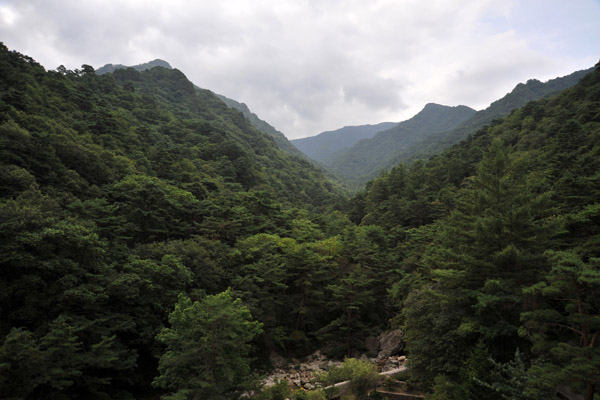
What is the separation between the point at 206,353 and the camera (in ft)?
28.5

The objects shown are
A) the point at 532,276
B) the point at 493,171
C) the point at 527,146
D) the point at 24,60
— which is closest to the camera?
the point at 532,276

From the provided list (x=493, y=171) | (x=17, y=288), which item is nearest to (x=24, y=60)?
(x=17, y=288)

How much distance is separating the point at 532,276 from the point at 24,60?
45.7 meters

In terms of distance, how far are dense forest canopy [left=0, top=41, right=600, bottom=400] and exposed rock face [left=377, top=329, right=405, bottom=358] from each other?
0.81 m

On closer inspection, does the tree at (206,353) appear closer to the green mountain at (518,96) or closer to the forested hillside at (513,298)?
the forested hillside at (513,298)

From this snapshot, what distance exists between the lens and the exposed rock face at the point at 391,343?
734 inches

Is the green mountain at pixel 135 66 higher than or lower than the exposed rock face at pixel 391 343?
higher

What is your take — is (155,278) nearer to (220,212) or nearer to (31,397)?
(31,397)

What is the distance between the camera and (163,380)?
9.40m

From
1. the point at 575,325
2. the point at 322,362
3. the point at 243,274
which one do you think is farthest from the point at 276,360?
the point at 575,325

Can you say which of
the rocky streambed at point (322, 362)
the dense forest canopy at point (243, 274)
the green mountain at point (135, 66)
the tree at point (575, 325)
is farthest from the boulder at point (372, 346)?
the green mountain at point (135, 66)

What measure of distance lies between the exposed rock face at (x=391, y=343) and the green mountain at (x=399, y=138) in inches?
4382

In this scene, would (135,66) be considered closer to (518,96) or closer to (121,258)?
(121,258)

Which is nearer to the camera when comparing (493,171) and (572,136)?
(493,171)
